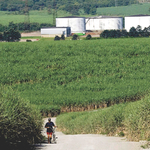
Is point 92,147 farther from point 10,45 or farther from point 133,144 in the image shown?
point 10,45

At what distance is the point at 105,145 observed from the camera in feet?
65.1

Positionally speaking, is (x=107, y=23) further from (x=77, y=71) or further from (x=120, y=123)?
(x=120, y=123)

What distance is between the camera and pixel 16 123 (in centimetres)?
1912

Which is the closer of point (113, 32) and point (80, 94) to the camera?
point (80, 94)

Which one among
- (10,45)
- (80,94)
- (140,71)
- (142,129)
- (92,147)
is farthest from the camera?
(10,45)

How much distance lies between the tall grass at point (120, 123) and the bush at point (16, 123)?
3.94 meters

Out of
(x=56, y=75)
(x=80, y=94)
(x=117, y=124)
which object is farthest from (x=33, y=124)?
(x=56, y=75)

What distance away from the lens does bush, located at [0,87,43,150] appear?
60.6 feet

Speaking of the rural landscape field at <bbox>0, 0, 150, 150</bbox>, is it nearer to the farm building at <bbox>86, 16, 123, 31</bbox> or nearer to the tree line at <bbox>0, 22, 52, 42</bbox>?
the tree line at <bbox>0, 22, 52, 42</bbox>

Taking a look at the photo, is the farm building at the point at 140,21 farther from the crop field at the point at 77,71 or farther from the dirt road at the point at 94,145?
the dirt road at the point at 94,145

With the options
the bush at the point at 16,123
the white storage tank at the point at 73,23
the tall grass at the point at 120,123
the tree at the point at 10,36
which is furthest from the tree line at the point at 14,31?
the bush at the point at 16,123

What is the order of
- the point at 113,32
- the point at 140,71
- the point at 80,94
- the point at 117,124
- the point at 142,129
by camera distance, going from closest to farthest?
the point at 142,129 < the point at 117,124 < the point at 80,94 < the point at 140,71 < the point at 113,32

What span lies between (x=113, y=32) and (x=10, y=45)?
46482 millimetres

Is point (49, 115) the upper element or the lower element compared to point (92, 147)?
lower
